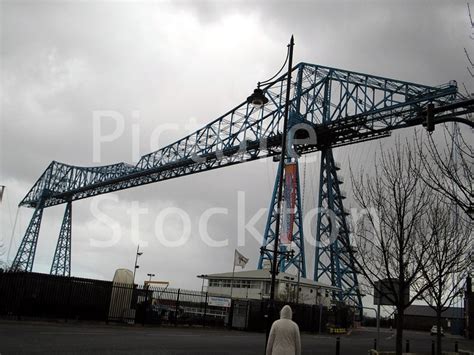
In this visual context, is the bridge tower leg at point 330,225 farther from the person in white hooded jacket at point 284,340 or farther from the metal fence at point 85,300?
the person in white hooded jacket at point 284,340

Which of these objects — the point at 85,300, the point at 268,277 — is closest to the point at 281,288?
the point at 268,277

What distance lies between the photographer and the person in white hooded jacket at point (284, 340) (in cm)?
701

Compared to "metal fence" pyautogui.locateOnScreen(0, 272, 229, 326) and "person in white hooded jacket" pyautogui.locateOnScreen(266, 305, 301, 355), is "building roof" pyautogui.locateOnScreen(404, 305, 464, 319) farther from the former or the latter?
"person in white hooded jacket" pyautogui.locateOnScreen(266, 305, 301, 355)

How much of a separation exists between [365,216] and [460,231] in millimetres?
4058

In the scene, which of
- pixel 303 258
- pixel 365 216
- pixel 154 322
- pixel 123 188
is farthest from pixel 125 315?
pixel 123 188

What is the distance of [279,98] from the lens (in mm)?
46812

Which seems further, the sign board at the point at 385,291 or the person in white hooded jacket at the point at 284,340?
the sign board at the point at 385,291

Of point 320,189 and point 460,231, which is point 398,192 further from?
point 320,189

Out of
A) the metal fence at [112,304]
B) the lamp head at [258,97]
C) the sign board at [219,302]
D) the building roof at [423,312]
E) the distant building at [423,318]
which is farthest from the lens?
the building roof at [423,312]

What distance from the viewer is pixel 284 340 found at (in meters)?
7.03

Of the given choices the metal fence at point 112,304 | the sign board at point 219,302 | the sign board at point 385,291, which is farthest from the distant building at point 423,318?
the sign board at point 385,291

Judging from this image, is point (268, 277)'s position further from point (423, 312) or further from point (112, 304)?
point (423, 312)

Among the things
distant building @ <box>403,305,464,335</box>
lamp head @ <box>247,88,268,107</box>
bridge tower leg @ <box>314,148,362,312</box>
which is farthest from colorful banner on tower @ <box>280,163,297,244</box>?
distant building @ <box>403,305,464,335</box>

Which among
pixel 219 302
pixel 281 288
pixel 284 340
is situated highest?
pixel 281 288
